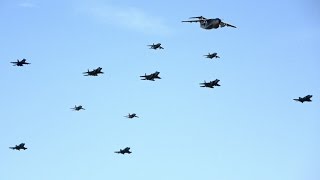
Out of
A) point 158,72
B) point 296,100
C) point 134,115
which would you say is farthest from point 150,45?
point 296,100

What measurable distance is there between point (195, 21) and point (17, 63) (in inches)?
1450

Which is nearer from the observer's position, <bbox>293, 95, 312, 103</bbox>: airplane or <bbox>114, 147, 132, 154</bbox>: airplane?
<bbox>293, 95, 312, 103</bbox>: airplane

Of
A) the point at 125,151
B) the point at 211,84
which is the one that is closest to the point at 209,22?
the point at 211,84

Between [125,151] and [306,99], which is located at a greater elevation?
[306,99]

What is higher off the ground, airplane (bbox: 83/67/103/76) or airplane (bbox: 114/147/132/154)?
airplane (bbox: 83/67/103/76)

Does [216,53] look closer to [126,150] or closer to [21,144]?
[126,150]

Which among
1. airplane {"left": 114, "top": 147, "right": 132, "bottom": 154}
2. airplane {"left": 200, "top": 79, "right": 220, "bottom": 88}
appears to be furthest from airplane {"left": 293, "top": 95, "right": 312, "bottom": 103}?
airplane {"left": 114, "top": 147, "right": 132, "bottom": 154}

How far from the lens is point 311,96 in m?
128

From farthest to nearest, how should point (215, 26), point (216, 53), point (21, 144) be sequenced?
point (21, 144)
point (216, 53)
point (215, 26)

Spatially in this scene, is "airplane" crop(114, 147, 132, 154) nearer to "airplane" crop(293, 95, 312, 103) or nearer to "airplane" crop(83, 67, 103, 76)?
"airplane" crop(83, 67, 103, 76)

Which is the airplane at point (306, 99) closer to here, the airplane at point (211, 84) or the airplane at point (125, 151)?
the airplane at point (211, 84)

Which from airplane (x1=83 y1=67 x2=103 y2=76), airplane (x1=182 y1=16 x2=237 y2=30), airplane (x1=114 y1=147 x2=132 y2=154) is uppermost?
airplane (x1=182 y1=16 x2=237 y2=30)

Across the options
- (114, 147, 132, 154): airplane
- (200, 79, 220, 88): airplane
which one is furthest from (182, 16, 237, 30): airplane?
(114, 147, 132, 154): airplane

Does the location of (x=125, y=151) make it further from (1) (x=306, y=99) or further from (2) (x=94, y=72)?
(1) (x=306, y=99)
